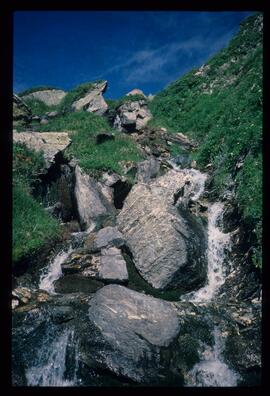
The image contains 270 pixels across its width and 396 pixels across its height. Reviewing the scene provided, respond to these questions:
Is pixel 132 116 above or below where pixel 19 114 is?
above

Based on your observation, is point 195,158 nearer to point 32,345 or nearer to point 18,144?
point 18,144

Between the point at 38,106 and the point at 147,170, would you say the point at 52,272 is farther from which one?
the point at 38,106

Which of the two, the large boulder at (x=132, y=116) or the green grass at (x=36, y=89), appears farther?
the green grass at (x=36, y=89)

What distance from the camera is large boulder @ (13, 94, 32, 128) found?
18.2m

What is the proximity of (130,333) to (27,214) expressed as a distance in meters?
5.96

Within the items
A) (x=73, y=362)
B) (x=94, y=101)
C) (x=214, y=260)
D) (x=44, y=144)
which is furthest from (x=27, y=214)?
(x=94, y=101)

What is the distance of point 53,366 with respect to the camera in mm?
7566

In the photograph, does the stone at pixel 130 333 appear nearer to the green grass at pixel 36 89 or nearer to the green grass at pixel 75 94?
the green grass at pixel 75 94

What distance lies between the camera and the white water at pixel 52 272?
33.3ft

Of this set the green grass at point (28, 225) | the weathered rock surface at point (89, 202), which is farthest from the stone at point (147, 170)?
the green grass at point (28, 225)

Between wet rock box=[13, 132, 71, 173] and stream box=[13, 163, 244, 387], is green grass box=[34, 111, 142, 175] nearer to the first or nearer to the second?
wet rock box=[13, 132, 71, 173]

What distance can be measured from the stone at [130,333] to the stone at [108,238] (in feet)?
6.67

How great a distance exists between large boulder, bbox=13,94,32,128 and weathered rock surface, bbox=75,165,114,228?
20.9ft
